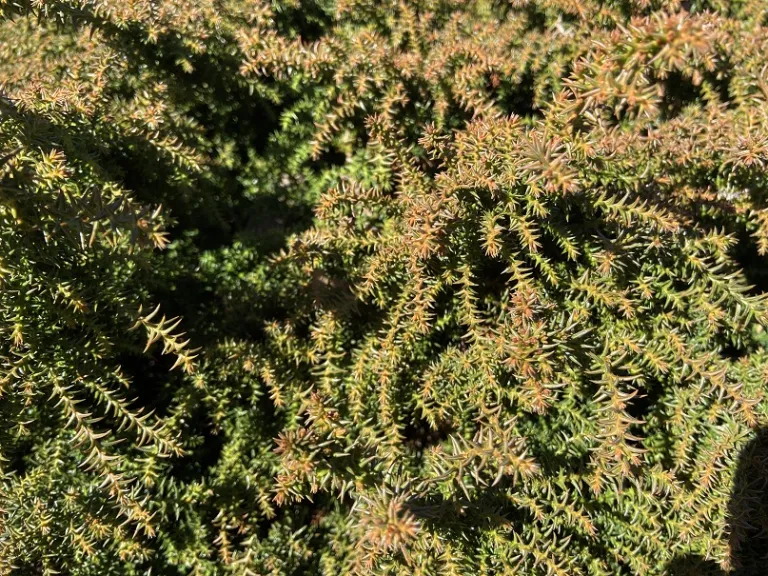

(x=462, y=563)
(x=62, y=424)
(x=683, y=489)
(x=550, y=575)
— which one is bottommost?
(x=62, y=424)

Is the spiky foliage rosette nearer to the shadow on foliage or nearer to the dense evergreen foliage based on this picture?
Result: the dense evergreen foliage

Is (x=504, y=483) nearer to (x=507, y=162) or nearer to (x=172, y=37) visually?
(x=507, y=162)

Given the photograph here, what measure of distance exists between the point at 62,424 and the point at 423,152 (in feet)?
4.79

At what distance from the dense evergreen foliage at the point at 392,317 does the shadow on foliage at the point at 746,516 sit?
1 cm

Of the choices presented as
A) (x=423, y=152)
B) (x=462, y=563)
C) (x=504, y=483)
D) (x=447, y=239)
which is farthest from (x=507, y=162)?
(x=462, y=563)

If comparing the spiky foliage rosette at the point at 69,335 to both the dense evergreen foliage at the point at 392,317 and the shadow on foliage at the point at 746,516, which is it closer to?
the dense evergreen foliage at the point at 392,317

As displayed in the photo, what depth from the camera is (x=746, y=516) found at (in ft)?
4.42

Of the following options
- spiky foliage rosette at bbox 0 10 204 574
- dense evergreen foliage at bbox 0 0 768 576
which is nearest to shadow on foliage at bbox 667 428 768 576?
dense evergreen foliage at bbox 0 0 768 576

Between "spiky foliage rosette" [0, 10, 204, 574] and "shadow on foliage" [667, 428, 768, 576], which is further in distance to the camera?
"shadow on foliage" [667, 428, 768, 576]

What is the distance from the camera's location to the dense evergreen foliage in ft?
4.27

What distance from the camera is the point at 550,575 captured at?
53.1 inches

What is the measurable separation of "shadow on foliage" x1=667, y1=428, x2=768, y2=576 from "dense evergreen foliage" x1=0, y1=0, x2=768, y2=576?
0.4 inches

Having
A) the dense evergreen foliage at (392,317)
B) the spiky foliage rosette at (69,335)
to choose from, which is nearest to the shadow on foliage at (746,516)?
the dense evergreen foliage at (392,317)

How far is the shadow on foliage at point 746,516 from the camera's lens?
1318 millimetres
